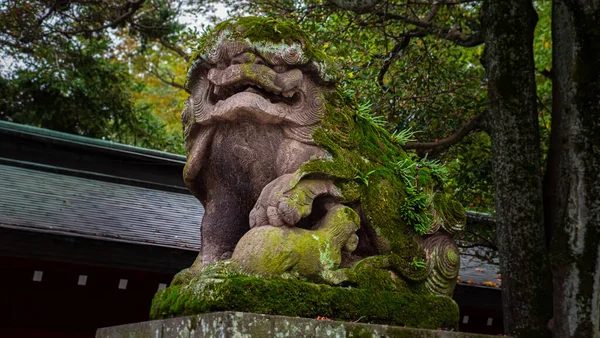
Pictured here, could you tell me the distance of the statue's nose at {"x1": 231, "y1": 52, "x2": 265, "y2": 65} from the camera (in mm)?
3193

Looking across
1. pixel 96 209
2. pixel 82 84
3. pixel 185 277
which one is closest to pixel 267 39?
pixel 185 277

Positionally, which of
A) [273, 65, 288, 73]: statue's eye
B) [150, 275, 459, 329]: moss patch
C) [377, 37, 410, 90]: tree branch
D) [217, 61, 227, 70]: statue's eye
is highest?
[377, 37, 410, 90]: tree branch

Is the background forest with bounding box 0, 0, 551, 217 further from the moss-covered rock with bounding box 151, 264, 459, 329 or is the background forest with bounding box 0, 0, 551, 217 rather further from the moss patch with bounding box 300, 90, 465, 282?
the moss-covered rock with bounding box 151, 264, 459, 329

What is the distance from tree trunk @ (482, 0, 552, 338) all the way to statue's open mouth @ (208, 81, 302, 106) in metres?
2.65

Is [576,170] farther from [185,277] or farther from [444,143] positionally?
[185,277]

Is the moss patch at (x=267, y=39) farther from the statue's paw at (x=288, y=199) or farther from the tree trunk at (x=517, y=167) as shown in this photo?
the tree trunk at (x=517, y=167)

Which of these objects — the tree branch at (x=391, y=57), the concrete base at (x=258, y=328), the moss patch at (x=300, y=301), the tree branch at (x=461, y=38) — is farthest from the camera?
the tree branch at (x=391, y=57)

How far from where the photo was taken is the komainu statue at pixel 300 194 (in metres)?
3.00

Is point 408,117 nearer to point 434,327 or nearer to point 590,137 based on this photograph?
point 590,137

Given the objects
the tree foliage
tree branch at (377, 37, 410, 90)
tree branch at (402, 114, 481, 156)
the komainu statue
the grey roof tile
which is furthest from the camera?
the tree foliage

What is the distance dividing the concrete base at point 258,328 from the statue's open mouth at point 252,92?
105 centimetres

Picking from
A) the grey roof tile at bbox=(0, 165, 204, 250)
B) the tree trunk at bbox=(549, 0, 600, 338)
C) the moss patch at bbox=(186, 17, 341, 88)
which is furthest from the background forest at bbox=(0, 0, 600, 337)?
the grey roof tile at bbox=(0, 165, 204, 250)

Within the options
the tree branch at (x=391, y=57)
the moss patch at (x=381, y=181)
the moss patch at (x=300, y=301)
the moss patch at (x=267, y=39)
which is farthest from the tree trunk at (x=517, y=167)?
the moss patch at (x=267, y=39)

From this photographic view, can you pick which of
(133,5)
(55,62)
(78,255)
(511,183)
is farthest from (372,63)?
(55,62)
